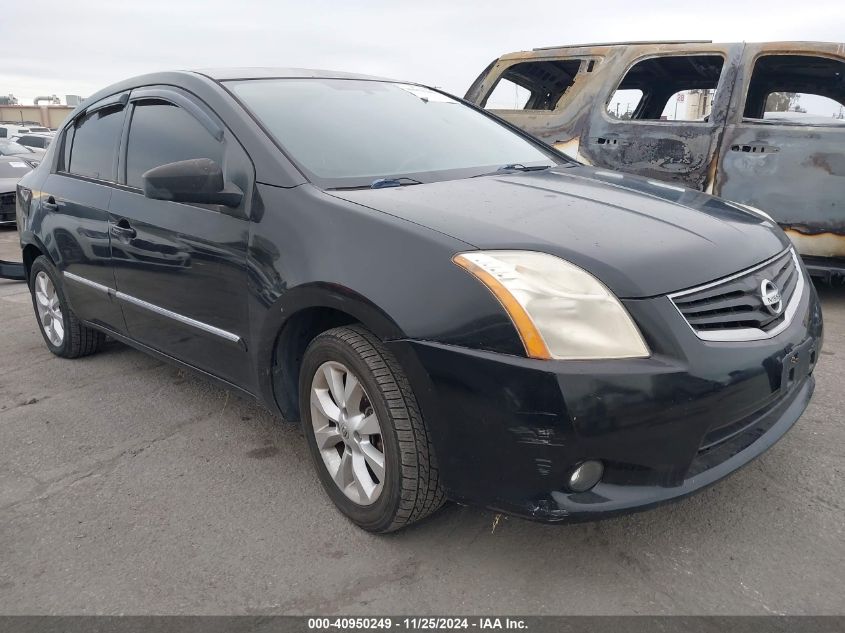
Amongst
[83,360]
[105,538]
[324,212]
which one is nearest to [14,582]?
[105,538]

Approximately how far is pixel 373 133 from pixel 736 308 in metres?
1.57

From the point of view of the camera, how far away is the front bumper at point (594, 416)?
1850mm

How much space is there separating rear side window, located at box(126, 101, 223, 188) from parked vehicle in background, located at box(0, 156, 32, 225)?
8273 millimetres

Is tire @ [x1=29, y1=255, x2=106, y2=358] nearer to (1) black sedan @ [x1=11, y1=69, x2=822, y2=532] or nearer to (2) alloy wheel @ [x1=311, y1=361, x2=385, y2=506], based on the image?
(1) black sedan @ [x1=11, y1=69, x2=822, y2=532]

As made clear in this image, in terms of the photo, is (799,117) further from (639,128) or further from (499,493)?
(499,493)

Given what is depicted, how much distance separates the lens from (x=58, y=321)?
431 cm

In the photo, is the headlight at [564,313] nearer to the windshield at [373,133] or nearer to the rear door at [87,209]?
the windshield at [373,133]

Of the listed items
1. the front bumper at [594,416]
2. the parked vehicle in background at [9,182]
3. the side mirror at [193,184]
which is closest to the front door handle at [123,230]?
the side mirror at [193,184]

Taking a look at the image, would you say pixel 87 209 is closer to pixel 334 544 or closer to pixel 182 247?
pixel 182 247

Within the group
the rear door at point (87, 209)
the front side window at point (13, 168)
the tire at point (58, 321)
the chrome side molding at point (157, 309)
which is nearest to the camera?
the chrome side molding at point (157, 309)

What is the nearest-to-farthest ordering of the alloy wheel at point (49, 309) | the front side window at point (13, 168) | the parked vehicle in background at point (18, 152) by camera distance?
the alloy wheel at point (49, 309)
the front side window at point (13, 168)
the parked vehicle in background at point (18, 152)

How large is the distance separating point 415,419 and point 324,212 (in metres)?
0.75

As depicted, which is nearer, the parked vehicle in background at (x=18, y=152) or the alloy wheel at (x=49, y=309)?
the alloy wheel at (x=49, y=309)

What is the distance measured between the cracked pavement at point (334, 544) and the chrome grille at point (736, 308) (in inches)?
26.3
